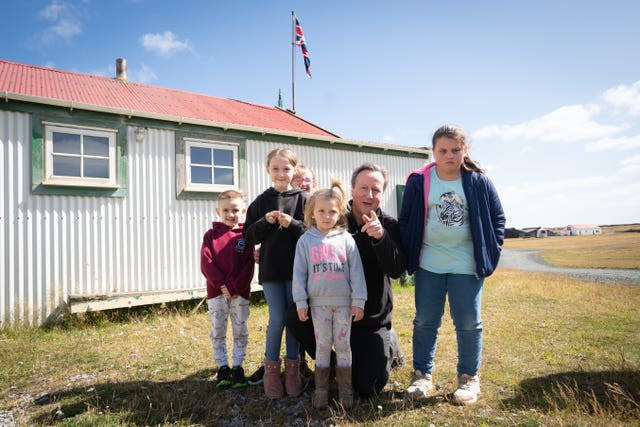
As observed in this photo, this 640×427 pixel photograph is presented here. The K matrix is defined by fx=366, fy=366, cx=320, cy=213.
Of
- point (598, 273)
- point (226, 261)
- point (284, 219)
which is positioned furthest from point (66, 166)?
point (598, 273)

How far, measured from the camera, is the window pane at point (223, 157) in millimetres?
7984

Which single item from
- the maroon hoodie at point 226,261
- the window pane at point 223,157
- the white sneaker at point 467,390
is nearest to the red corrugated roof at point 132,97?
the window pane at point 223,157

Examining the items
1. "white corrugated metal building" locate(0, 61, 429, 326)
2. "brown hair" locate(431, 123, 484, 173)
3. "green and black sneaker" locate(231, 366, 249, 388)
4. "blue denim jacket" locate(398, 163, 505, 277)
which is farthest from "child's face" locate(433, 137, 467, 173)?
"white corrugated metal building" locate(0, 61, 429, 326)

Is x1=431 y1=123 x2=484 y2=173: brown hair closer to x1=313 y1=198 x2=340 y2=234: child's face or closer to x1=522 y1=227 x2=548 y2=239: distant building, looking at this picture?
x1=313 y1=198 x2=340 y2=234: child's face

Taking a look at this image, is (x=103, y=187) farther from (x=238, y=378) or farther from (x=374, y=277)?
(x=374, y=277)

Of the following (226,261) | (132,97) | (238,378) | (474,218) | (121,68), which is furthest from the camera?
(121,68)

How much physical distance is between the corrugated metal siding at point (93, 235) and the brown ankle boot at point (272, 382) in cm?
489

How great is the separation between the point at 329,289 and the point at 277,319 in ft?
2.28

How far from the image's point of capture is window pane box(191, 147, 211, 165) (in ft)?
25.4

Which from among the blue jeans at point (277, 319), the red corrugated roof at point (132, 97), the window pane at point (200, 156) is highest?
the red corrugated roof at point (132, 97)

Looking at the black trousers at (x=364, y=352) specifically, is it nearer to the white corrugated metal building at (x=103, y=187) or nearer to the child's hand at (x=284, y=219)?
the child's hand at (x=284, y=219)

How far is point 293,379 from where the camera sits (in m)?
3.19

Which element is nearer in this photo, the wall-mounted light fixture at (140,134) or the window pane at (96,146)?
the window pane at (96,146)

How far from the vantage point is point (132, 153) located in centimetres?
709
